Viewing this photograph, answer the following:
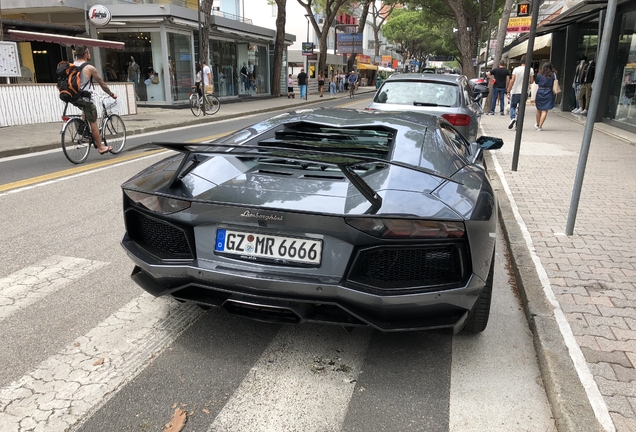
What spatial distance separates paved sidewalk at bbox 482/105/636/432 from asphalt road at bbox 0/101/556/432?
15 centimetres

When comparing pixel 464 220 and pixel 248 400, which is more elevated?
pixel 464 220

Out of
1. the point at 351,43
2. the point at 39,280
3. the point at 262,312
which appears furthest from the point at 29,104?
the point at 351,43

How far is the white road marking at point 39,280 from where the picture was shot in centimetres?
352

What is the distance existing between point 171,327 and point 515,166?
649 cm

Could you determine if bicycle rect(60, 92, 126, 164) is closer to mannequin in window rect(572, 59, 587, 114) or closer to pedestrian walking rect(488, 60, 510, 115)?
pedestrian walking rect(488, 60, 510, 115)

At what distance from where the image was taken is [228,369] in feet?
9.08

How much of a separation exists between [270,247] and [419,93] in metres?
6.42

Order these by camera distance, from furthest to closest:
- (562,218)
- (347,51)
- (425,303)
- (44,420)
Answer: (347,51) < (562,218) < (425,303) < (44,420)

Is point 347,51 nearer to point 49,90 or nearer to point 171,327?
point 49,90

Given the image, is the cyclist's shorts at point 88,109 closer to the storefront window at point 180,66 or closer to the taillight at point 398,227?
the taillight at point 398,227

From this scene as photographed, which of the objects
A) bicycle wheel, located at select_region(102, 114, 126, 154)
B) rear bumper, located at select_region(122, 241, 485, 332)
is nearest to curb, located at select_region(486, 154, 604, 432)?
rear bumper, located at select_region(122, 241, 485, 332)

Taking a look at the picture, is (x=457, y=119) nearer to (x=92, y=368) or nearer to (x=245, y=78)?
(x=92, y=368)

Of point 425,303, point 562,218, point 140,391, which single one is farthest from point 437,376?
point 562,218

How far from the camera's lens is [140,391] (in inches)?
101
